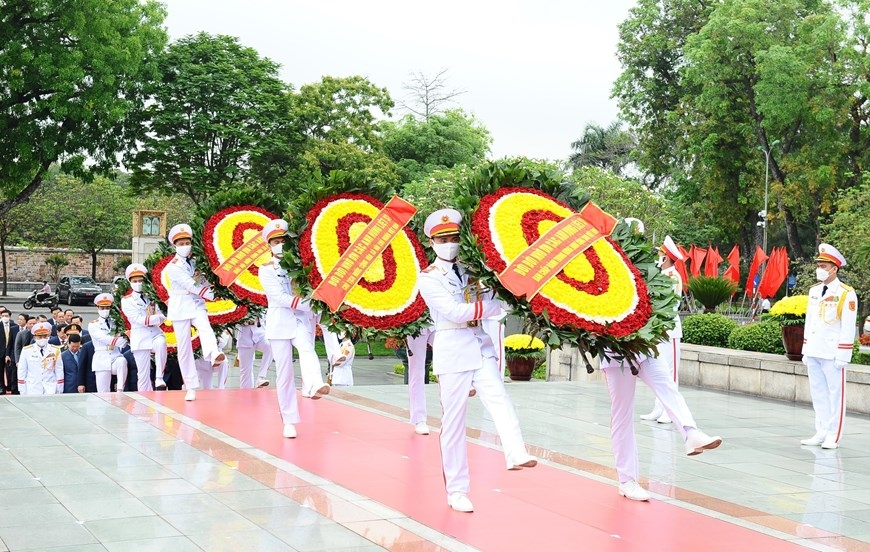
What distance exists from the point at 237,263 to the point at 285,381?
2.50 m

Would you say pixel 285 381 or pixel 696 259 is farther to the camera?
pixel 696 259

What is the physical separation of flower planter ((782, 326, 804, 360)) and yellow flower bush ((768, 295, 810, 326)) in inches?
5.3

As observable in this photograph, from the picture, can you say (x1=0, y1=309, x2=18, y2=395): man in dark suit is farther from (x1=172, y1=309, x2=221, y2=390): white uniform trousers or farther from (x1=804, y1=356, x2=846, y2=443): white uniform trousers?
(x1=804, y1=356, x2=846, y2=443): white uniform trousers

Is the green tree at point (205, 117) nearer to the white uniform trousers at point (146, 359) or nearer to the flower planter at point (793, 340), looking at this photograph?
the white uniform trousers at point (146, 359)

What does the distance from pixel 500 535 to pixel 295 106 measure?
35.0 m

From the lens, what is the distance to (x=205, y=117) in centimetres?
3631

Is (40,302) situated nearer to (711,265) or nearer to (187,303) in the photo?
(711,265)

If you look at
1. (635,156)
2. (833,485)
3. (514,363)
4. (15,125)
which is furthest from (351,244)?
(635,156)

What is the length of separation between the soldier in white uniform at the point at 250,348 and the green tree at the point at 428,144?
31915 millimetres

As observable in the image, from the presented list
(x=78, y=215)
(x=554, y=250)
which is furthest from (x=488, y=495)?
(x=78, y=215)

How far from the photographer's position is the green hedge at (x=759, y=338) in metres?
15.3

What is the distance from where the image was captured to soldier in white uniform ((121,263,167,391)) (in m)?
14.1

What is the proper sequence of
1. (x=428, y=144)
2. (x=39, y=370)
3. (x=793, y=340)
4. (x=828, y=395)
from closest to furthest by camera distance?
(x=828, y=395) < (x=39, y=370) < (x=793, y=340) < (x=428, y=144)

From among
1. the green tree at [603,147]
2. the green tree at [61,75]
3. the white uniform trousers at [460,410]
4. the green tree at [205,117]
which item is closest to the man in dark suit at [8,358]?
A: the white uniform trousers at [460,410]
